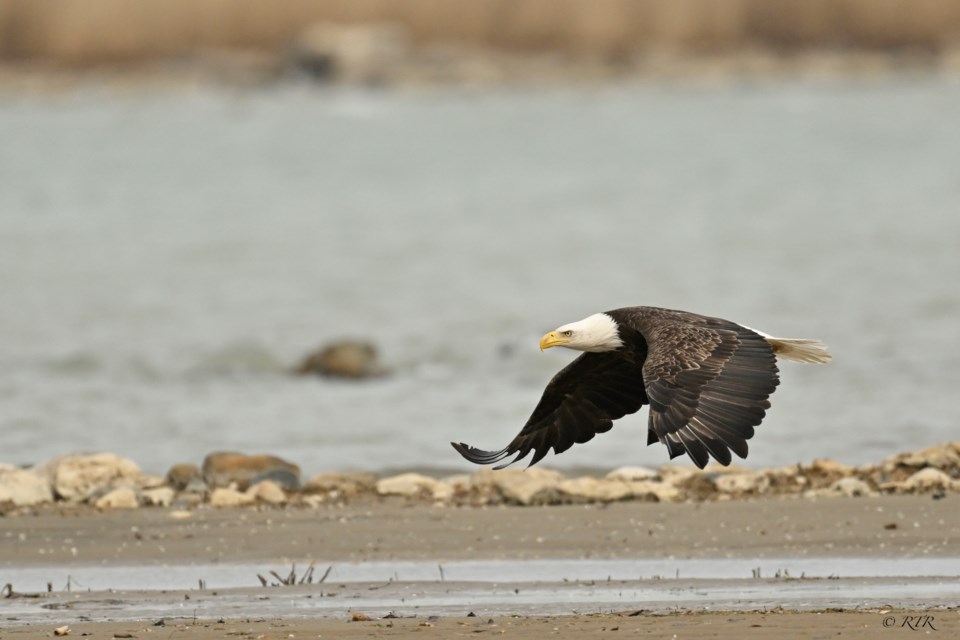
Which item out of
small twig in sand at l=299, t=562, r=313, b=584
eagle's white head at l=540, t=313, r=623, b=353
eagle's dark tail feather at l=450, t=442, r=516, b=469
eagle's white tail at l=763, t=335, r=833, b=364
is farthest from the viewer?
eagle's white tail at l=763, t=335, r=833, b=364

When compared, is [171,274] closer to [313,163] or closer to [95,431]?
[95,431]

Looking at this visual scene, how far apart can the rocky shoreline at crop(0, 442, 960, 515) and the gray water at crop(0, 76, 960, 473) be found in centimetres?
109

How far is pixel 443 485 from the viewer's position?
9.27 metres

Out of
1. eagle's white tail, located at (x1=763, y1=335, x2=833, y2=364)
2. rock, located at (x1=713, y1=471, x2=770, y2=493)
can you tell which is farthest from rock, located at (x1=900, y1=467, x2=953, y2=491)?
eagle's white tail, located at (x1=763, y1=335, x2=833, y2=364)

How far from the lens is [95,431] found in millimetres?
12266

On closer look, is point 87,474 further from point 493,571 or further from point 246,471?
point 493,571

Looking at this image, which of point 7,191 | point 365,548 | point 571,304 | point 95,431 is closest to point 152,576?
point 365,548

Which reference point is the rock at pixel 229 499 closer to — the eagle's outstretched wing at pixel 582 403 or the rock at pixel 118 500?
the rock at pixel 118 500

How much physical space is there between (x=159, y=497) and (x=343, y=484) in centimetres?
93

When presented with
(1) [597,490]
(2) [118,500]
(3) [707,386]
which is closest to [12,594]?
(2) [118,500]

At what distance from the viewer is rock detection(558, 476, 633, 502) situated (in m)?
8.83

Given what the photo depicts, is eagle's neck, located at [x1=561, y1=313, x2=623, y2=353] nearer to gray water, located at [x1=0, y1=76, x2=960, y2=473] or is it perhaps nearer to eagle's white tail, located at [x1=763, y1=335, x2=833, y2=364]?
eagle's white tail, located at [x1=763, y1=335, x2=833, y2=364]

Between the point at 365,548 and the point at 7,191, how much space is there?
2465cm

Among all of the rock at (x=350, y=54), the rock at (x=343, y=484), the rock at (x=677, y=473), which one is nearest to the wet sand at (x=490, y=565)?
the rock at (x=343, y=484)
